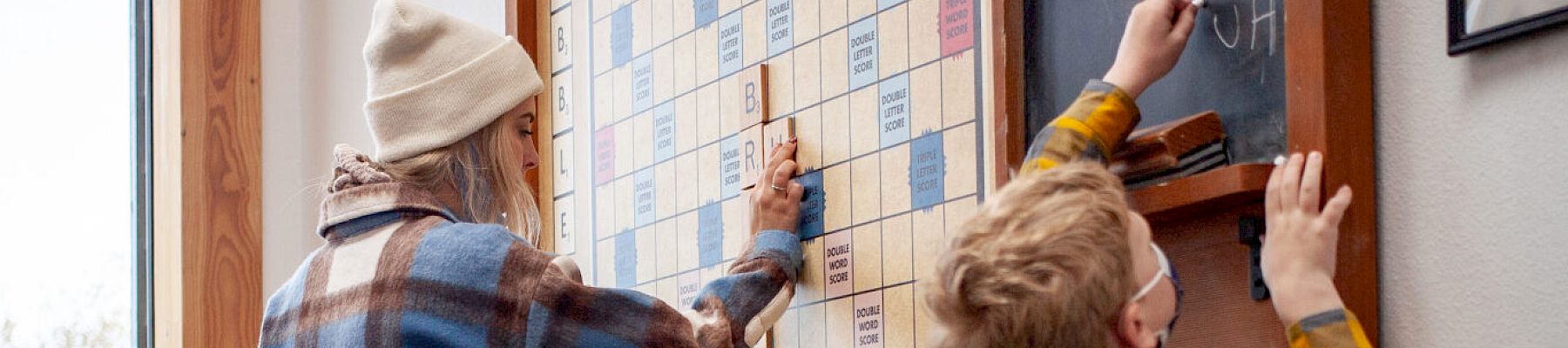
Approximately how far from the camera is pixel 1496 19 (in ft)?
4.20

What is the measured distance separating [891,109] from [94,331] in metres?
1.87

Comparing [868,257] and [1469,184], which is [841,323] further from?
[1469,184]

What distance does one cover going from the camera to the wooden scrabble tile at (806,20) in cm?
201

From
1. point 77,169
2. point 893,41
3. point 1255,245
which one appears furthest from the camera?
point 77,169

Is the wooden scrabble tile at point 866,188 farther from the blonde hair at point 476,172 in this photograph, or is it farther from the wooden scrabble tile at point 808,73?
the blonde hair at point 476,172

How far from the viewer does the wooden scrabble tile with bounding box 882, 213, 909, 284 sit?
1.84 meters

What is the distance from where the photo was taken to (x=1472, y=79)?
131 centimetres

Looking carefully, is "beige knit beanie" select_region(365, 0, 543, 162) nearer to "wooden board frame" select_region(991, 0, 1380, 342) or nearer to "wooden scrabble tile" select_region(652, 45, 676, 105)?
"wooden scrabble tile" select_region(652, 45, 676, 105)

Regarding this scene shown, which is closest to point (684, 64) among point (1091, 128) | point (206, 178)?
point (1091, 128)

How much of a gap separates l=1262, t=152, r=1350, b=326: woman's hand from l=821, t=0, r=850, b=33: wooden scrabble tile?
689 millimetres

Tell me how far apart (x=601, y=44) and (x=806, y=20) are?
0.48 meters

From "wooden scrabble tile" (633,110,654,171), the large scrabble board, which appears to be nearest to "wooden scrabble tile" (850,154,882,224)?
the large scrabble board

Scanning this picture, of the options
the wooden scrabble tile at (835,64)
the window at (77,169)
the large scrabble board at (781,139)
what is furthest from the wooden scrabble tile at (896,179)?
the window at (77,169)

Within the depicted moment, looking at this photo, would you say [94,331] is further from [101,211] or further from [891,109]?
[891,109]
